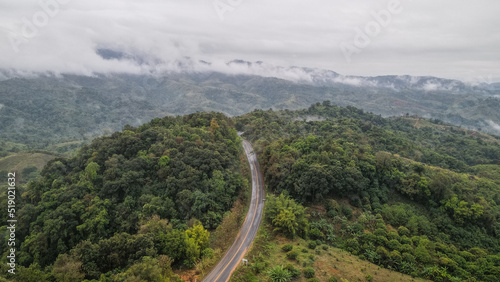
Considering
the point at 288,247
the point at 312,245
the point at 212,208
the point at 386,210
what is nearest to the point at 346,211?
the point at 386,210

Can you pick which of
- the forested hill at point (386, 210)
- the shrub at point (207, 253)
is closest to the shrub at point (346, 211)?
the forested hill at point (386, 210)

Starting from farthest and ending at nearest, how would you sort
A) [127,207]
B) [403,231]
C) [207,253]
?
1. [127,207]
2. [403,231]
3. [207,253]

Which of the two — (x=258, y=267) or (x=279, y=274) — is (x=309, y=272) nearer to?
(x=279, y=274)

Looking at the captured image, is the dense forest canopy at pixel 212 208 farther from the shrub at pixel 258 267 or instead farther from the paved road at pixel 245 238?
the paved road at pixel 245 238

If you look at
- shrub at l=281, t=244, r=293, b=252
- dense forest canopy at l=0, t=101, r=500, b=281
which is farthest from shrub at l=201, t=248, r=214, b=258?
shrub at l=281, t=244, r=293, b=252

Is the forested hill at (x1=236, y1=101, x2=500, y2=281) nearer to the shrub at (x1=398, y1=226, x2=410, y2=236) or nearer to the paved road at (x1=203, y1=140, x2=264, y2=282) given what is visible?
the shrub at (x1=398, y1=226, x2=410, y2=236)

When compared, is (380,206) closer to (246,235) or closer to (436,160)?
(246,235)
